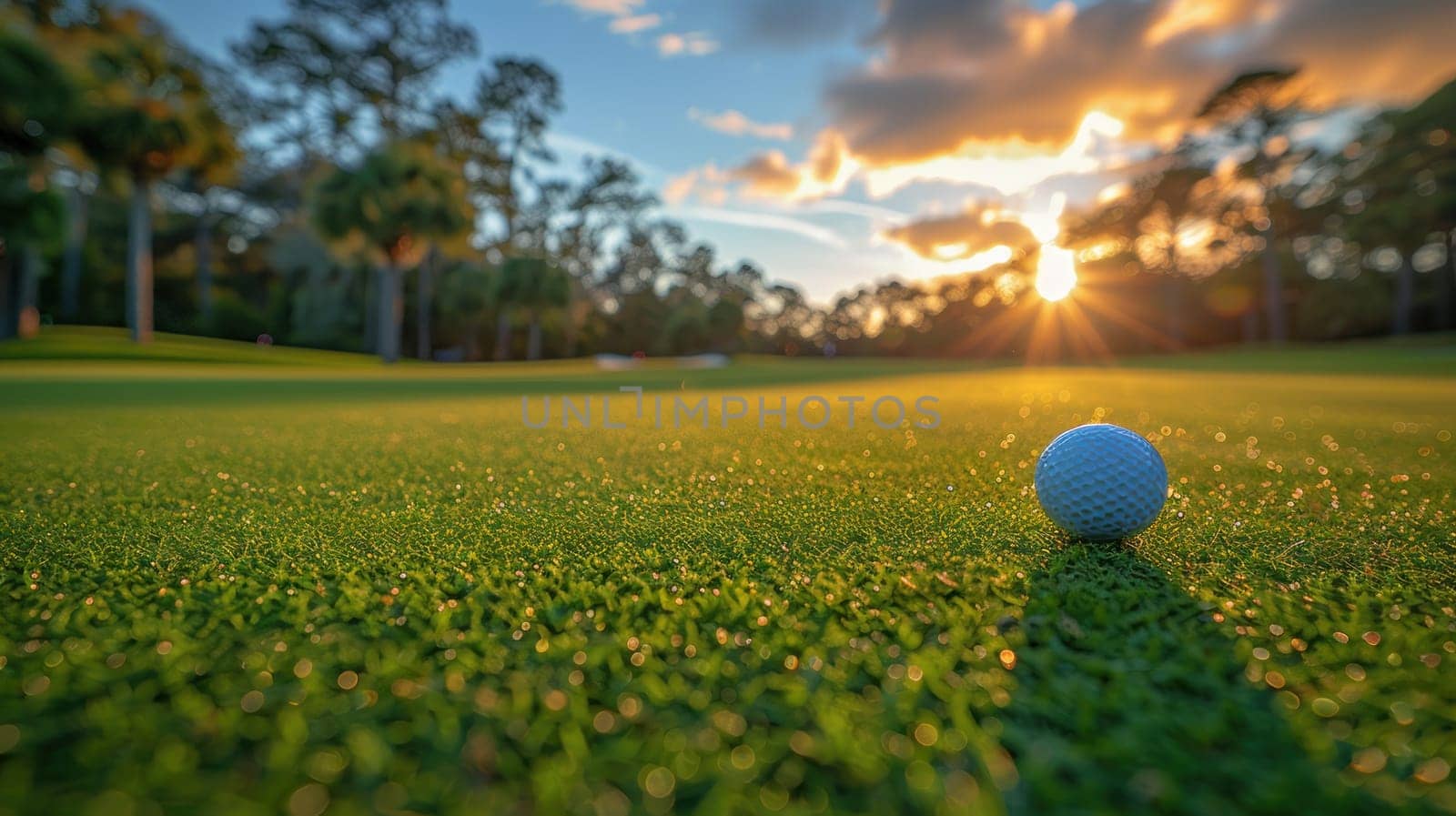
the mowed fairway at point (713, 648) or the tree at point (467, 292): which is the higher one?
the tree at point (467, 292)

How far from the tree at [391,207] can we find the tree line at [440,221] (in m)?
0.07

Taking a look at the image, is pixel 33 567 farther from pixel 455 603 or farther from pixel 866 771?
pixel 866 771

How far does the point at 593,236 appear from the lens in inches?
1543

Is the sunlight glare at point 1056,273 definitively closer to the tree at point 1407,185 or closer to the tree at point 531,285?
the tree at point 1407,185

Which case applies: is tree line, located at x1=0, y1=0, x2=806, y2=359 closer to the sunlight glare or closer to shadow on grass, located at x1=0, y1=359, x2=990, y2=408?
shadow on grass, located at x1=0, y1=359, x2=990, y2=408

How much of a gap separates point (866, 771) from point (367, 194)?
22.2m

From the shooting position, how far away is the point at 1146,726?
33.9 inches

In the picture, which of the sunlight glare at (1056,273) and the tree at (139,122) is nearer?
the tree at (139,122)

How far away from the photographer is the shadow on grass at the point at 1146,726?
29.0 inches

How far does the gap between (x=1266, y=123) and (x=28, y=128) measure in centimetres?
4276

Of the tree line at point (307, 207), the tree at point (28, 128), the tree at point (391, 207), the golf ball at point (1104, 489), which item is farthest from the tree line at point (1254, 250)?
the tree at point (28, 128)

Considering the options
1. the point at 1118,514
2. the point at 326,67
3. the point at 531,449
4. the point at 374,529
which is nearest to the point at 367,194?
the point at 326,67

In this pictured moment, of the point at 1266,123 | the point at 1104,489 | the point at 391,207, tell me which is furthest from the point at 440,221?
the point at 1266,123

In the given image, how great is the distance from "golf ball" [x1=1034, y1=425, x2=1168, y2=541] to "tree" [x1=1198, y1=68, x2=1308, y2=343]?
34.1 m
